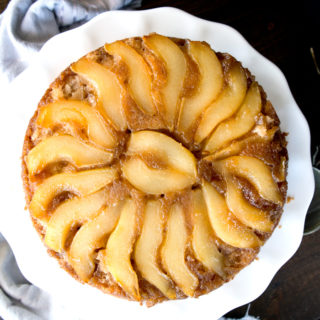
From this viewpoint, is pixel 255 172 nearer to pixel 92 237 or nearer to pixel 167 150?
pixel 167 150

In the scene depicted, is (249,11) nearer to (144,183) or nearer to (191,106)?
(191,106)

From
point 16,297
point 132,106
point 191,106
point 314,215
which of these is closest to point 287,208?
point 314,215

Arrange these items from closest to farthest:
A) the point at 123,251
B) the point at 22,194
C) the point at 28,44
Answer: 1. the point at 123,251
2. the point at 22,194
3. the point at 28,44

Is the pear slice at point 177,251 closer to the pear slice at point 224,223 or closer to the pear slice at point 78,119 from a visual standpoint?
the pear slice at point 224,223

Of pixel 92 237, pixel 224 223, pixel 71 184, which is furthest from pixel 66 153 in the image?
pixel 224 223

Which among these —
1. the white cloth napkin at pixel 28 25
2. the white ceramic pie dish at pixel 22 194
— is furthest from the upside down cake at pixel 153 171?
the white cloth napkin at pixel 28 25
